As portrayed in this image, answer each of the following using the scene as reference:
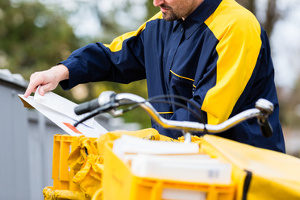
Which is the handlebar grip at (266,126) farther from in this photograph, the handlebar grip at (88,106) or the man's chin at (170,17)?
the man's chin at (170,17)

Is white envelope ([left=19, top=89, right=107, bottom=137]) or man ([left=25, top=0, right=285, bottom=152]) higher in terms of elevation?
man ([left=25, top=0, right=285, bottom=152])

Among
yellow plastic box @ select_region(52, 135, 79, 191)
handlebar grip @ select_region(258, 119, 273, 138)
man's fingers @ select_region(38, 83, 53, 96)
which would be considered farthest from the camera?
man's fingers @ select_region(38, 83, 53, 96)

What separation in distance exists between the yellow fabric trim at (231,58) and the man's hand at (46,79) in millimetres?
896

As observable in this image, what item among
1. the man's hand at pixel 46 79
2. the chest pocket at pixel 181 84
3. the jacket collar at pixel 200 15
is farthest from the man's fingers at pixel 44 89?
the jacket collar at pixel 200 15

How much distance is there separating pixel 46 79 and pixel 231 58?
41.4 inches

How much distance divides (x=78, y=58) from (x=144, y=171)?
1.68 meters

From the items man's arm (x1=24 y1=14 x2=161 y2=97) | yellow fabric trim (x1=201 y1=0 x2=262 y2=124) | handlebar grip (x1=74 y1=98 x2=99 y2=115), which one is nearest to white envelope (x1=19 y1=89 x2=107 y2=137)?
man's arm (x1=24 y1=14 x2=161 y2=97)

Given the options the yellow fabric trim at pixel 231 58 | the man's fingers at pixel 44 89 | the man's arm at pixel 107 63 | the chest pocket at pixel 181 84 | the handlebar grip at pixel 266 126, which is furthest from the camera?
the man's arm at pixel 107 63

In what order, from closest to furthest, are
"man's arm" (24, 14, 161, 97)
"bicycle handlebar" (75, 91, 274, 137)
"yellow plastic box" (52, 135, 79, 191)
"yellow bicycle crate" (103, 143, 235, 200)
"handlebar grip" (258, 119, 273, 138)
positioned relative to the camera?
"yellow bicycle crate" (103, 143, 235, 200) < "bicycle handlebar" (75, 91, 274, 137) < "handlebar grip" (258, 119, 273, 138) < "yellow plastic box" (52, 135, 79, 191) < "man's arm" (24, 14, 161, 97)

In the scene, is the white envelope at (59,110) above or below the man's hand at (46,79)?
below

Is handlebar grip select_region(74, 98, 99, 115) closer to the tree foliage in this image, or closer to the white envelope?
the white envelope

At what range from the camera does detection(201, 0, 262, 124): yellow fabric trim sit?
212 centimetres

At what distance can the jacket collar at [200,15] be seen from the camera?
2.48m

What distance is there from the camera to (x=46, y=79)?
2.42 m
